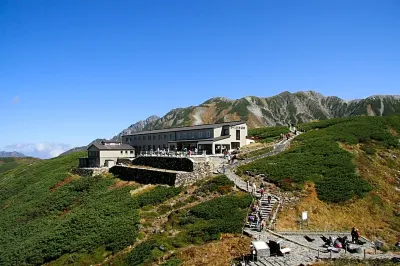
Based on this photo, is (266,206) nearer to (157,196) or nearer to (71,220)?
(157,196)

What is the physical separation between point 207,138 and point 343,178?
28983 mm

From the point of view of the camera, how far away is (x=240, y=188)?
40.6 metres

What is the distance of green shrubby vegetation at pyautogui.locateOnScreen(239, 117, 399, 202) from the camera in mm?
39938

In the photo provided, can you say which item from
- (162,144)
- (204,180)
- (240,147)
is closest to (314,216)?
(204,180)

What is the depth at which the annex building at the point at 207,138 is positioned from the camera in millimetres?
63500

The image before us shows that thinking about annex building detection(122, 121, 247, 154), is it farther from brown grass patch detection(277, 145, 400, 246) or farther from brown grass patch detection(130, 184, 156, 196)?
brown grass patch detection(277, 145, 400, 246)

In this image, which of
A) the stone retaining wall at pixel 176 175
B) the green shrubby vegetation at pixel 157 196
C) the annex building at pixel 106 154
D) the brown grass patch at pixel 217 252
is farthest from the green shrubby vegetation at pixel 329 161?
the annex building at pixel 106 154

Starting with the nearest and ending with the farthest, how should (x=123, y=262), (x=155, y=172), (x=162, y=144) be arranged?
(x=123, y=262) → (x=155, y=172) → (x=162, y=144)

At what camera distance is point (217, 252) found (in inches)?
1039

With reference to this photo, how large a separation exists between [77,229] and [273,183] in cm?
2360

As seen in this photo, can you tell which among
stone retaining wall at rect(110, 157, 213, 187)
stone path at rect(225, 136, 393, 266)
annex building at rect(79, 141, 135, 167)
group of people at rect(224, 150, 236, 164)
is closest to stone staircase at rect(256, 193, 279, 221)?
stone path at rect(225, 136, 393, 266)

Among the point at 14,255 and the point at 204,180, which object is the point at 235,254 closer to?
the point at 204,180

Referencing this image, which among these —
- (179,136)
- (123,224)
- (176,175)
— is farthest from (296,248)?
(179,136)

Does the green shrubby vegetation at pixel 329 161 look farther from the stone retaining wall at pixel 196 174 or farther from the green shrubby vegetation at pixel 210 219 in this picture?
the green shrubby vegetation at pixel 210 219
